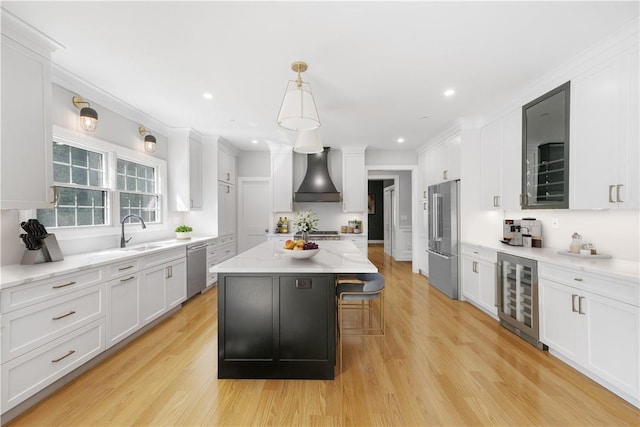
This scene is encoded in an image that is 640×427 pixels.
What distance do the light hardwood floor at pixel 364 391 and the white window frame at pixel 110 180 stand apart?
4.30 feet

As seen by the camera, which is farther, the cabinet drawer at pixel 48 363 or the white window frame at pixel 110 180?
the white window frame at pixel 110 180

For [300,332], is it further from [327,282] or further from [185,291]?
[185,291]

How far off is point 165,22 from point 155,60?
2.04ft

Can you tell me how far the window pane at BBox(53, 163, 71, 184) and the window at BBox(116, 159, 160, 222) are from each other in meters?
0.70

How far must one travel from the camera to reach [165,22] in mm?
2049

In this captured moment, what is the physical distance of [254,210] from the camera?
643cm

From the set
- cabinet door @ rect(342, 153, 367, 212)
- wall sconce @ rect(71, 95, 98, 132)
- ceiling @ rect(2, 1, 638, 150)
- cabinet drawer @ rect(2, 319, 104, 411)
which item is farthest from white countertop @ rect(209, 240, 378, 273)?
cabinet door @ rect(342, 153, 367, 212)

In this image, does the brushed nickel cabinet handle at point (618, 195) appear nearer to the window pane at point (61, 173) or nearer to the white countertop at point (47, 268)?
the white countertop at point (47, 268)

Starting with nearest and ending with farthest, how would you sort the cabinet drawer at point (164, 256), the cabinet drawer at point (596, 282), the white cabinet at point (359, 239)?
1. the cabinet drawer at point (596, 282)
2. the cabinet drawer at point (164, 256)
3. the white cabinet at point (359, 239)

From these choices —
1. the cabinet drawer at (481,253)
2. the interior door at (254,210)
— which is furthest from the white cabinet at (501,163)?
the interior door at (254,210)

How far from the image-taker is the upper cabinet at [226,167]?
538cm

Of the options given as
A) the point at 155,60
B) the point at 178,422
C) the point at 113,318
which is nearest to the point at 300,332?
the point at 178,422

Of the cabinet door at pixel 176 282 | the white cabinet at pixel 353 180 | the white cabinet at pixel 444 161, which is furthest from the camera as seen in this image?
the white cabinet at pixel 353 180

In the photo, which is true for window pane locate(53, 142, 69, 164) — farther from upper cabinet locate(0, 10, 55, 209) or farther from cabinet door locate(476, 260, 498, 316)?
cabinet door locate(476, 260, 498, 316)
